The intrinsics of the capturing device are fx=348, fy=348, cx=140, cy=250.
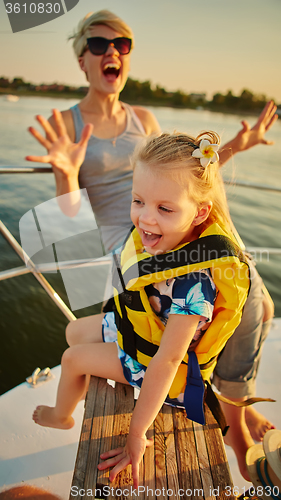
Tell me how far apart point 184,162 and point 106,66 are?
1.13 m

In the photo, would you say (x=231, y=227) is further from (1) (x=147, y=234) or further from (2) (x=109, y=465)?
(2) (x=109, y=465)

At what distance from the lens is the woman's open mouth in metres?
1.83

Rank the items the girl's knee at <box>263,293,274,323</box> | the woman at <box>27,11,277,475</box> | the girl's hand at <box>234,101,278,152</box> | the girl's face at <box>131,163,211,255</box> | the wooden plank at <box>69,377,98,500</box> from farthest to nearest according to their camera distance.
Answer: the girl's hand at <box>234,101,278,152</box>
the woman at <box>27,11,277,475</box>
the girl's knee at <box>263,293,274,323</box>
the girl's face at <box>131,163,211,255</box>
the wooden plank at <box>69,377,98,500</box>

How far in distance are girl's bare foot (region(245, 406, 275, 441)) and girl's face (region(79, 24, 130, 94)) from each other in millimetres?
1752

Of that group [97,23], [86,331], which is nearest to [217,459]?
[86,331]

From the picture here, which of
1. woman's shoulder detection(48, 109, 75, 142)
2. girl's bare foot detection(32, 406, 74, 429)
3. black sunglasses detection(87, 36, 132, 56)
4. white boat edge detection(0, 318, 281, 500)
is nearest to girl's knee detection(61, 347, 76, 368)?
girl's bare foot detection(32, 406, 74, 429)

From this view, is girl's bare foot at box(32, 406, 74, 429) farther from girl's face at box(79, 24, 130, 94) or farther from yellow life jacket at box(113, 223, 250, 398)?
girl's face at box(79, 24, 130, 94)

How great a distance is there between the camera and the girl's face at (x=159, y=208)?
3.26ft

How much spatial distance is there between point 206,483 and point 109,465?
0.86ft

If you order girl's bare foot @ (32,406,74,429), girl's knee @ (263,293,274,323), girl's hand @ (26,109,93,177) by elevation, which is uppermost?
girl's hand @ (26,109,93,177)

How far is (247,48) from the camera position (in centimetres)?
1934

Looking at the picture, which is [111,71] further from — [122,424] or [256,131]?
[122,424]

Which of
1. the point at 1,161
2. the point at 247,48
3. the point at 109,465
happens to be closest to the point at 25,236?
the point at 109,465

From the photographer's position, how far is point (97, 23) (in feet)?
5.96
